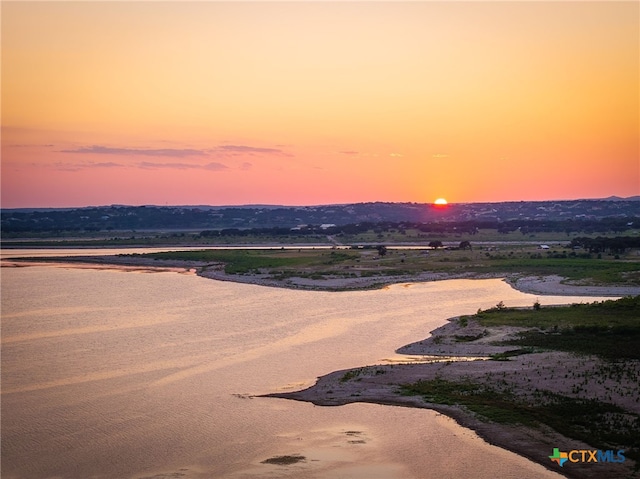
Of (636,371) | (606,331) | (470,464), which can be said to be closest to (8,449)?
(470,464)

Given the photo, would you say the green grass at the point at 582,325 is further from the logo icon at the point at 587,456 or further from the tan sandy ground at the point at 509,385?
the logo icon at the point at 587,456

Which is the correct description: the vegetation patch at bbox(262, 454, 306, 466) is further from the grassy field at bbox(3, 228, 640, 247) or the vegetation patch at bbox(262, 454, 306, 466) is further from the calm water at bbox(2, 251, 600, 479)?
the grassy field at bbox(3, 228, 640, 247)

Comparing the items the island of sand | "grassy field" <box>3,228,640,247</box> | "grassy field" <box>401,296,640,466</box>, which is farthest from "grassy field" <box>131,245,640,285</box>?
"grassy field" <box>3,228,640,247</box>

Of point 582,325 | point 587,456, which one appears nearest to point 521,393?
point 587,456

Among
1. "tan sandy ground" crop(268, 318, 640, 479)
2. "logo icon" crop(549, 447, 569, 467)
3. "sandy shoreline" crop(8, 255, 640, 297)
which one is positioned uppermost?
"sandy shoreline" crop(8, 255, 640, 297)

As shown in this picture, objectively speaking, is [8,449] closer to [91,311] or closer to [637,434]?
[637,434]

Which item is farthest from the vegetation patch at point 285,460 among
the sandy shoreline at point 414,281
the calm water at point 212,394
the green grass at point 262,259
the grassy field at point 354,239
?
the grassy field at point 354,239

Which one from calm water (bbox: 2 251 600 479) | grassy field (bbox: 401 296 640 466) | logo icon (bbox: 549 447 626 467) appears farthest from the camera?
grassy field (bbox: 401 296 640 466)

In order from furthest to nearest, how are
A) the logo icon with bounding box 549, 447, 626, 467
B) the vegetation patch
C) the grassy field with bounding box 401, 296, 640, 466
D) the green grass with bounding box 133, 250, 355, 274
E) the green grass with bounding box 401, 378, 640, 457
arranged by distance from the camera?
the green grass with bounding box 133, 250, 355, 274 → the grassy field with bounding box 401, 296, 640, 466 → the green grass with bounding box 401, 378, 640, 457 → the vegetation patch → the logo icon with bounding box 549, 447, 626, 467
